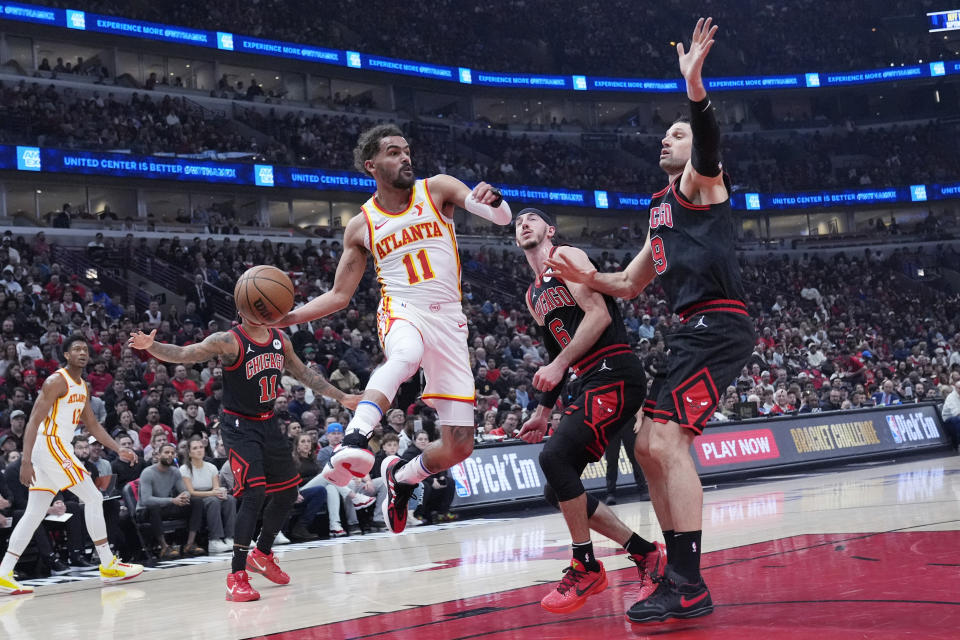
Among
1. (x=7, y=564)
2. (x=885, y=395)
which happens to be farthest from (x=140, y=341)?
(x=885, y=395)

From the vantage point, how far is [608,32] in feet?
147

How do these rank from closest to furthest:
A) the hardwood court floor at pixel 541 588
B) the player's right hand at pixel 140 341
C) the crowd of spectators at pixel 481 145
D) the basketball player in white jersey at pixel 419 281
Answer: the hardwood court floor at pixel 541 588 → the basketball player in white jersey at pixel 419 281 → the player's right hand at pixel 140 341 → the crowd of spectators at pixel 481 145

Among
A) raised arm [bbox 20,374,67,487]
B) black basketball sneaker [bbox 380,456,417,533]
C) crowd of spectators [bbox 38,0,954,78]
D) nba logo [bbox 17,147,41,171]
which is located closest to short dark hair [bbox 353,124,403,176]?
black basketball sneaker [bbox 380,456,417,533]

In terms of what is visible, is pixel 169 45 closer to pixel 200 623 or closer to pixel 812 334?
pixel 812 334

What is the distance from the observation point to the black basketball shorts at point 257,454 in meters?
6.89

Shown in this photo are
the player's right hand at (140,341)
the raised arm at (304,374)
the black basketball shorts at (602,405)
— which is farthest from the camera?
the raised arm at (304,374)

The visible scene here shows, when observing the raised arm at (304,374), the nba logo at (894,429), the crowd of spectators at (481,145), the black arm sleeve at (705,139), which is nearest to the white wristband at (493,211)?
the black arm sleeve at (705,139)

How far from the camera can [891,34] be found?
46312 mm

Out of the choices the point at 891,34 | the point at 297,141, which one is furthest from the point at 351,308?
the point at 891,34

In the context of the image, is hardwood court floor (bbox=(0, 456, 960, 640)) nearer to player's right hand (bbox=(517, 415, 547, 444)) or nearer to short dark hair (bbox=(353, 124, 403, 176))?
player's right hand (bbox=(517, 415, 547, 444))

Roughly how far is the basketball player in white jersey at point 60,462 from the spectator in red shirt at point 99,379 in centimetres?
662

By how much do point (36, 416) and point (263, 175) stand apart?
22.7 m

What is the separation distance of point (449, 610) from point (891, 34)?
48.5m

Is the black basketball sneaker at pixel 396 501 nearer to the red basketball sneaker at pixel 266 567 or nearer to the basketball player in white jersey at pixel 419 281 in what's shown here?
the basketball player in white jersey at pixel 419 281
